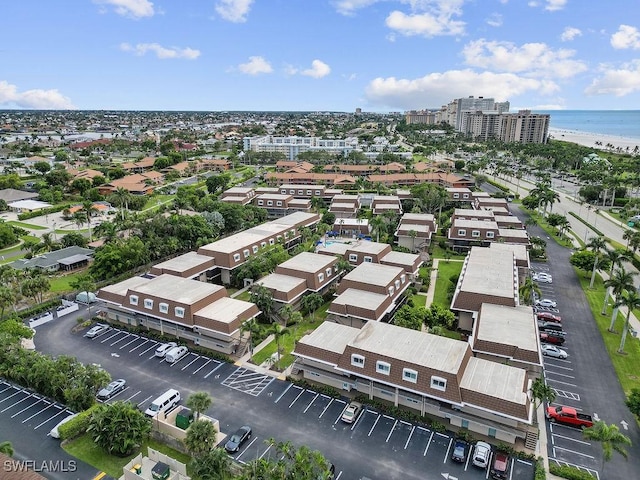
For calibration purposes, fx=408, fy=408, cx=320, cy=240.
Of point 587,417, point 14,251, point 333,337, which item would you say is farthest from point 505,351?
point 14,251

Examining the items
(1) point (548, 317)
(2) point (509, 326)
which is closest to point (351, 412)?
(2) point (509, 326)

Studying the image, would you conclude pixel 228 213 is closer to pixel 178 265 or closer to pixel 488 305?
pixel 178 265

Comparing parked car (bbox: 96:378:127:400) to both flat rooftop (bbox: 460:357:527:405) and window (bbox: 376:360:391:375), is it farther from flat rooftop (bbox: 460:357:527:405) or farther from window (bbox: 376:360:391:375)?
flat rooftop (bbox: 460:357:527:405)

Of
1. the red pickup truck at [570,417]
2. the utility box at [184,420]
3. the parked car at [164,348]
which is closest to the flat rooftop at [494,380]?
the red pickup truck at [570,417]

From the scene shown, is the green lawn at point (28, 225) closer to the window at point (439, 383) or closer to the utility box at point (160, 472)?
the utility box at point (160, 472)

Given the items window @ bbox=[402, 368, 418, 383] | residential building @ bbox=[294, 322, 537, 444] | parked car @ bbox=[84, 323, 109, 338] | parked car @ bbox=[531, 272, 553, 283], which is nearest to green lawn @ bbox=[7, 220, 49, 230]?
parked car @ bbox=[84, 323, 109, 338]

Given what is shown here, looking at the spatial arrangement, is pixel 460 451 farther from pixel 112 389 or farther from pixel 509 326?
pixel 112 389
